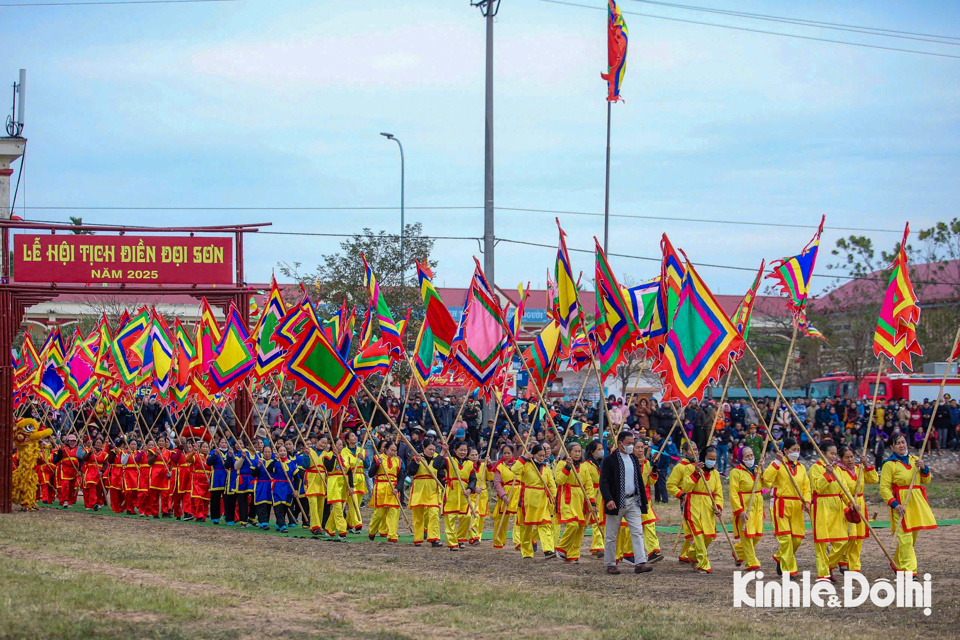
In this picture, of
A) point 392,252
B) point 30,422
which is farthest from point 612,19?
point 30,422

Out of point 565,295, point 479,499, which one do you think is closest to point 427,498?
point 479,499

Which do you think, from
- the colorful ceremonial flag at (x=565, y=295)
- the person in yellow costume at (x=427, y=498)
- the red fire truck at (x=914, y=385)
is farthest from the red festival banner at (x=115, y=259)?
the red fire truck at (x=914, y=385)

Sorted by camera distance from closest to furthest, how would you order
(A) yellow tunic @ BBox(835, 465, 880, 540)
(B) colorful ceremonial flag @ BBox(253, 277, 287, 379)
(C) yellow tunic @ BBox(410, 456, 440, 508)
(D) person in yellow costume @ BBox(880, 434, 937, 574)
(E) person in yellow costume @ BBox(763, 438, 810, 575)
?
(D) person in yellow costume @ BBox(880, 434, 937, 574) < (A) yellow tunic @ BBox(835, 465, 880, 540) < (E) person in yellow costume @ BBox(763, 438, 810, 575) < (C) yellow tunic @ BBox(410, 456, 440, 508) < (B) colorful ceremonial flag @ BBox(253, 277, 287, 379)

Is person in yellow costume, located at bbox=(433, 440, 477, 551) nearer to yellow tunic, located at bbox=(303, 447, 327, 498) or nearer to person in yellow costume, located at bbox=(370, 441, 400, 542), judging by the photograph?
person in yellow costume, located at bbox=(370, 441, 400, 542)

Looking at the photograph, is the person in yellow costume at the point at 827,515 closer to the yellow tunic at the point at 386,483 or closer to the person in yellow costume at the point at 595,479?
the person in yellow costume at the point at 595,479

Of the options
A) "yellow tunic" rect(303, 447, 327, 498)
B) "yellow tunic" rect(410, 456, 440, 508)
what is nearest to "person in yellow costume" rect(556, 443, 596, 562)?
"yellow tunic" rect(410, 456, 440, 508)

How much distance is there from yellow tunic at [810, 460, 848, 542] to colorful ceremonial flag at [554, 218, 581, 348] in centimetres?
474

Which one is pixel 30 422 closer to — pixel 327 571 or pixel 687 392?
pixel 327 571

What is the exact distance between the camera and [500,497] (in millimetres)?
16281

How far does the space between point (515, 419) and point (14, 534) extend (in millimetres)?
13823

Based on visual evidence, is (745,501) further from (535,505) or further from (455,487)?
(455,487)

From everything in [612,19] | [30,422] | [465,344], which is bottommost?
[30,422]

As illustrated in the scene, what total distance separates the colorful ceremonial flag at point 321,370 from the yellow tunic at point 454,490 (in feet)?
7.17

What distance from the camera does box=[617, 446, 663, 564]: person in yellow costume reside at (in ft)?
46.4
